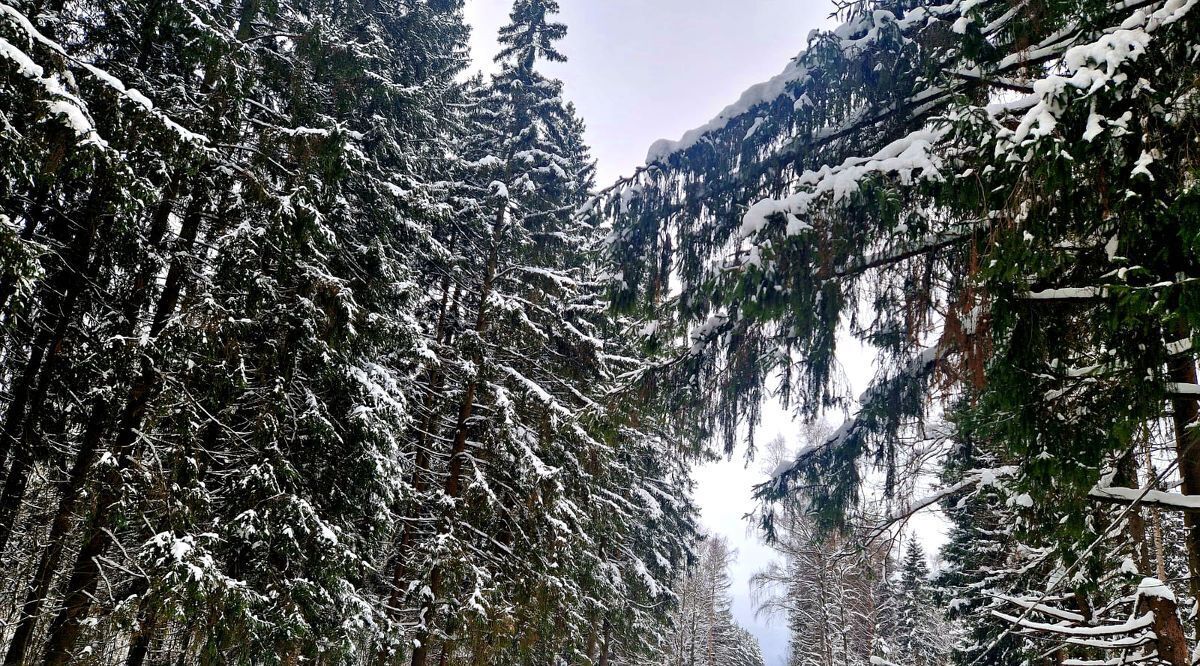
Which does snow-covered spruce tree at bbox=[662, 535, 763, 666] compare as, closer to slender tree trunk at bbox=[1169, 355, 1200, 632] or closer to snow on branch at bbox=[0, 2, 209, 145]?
slender tree trunk at bbox=[1169, 355, 1200, 632]

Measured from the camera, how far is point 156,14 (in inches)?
204

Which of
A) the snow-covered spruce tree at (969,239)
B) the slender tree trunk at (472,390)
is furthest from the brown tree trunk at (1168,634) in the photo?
the slender tree trunk at (472,390)

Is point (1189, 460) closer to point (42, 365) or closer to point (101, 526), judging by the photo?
point (101, 526)

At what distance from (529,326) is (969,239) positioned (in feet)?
20.9

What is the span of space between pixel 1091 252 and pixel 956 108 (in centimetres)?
105

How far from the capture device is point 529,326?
8.99m

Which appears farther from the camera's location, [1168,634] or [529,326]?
[529,326]

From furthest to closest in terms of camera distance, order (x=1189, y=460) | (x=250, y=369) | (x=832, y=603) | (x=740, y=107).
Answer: (x=832, y=603) < (x=250, y=369) < (x=740, y=107) < (x=1189, y=460)

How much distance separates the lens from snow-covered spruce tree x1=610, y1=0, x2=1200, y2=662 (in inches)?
101

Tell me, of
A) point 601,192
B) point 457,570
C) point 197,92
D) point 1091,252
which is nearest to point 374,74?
point 197,92

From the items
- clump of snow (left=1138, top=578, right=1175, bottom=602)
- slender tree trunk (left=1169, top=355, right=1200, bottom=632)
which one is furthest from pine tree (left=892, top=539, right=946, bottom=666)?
slender tree trunk (left=1169, top=355, right=1200, bottom=632)

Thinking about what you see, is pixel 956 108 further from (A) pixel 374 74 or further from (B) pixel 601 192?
(A) pixel 374 74

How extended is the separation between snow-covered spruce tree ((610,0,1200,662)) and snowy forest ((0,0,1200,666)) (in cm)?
3

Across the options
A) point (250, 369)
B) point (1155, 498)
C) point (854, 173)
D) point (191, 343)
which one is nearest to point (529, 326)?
point (250, 369)
